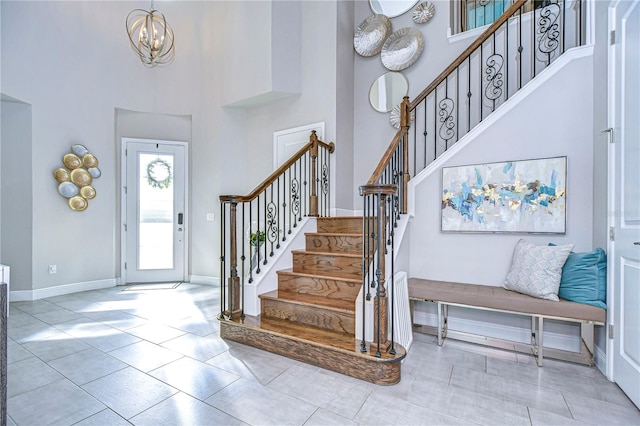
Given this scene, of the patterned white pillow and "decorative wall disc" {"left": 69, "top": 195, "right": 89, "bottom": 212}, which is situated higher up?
"decorative wall disc" {"left": 69, "top": 195, "right": 89, "bottom": 212}

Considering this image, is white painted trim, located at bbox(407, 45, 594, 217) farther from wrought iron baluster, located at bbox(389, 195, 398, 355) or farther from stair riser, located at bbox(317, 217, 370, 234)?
stair riser, located at bbox(317, 217, 370, 234)

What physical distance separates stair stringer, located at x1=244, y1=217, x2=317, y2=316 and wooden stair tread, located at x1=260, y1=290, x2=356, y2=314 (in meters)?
0.08

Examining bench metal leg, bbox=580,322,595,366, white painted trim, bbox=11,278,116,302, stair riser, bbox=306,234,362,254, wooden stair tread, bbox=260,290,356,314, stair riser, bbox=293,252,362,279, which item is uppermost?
stair riser, bbox=306,234,362,254

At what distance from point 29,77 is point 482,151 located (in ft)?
19.2

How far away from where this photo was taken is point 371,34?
4578 mm

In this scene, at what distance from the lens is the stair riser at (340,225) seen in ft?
11.5

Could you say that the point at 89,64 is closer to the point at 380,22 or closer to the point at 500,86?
the point at 380,22

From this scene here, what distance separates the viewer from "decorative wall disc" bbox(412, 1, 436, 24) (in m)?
4.14

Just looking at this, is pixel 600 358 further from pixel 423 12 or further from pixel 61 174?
pixel 61 174

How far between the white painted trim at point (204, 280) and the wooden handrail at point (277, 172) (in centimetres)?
216

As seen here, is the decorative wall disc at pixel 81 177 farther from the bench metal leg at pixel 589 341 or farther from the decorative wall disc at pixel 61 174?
the bench metal leg at pixel 589 341

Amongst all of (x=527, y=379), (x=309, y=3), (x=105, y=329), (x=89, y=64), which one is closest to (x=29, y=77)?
(x=89, y=64)

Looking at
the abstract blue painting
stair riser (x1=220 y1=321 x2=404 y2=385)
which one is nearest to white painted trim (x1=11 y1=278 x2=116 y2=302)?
stair riser (x1=220 y1=321 x2=404 y2=385)

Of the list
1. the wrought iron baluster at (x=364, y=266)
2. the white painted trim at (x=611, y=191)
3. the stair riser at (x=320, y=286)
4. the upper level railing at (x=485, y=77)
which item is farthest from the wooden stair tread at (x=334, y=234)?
the white painted trim at (x=611, y=191)
